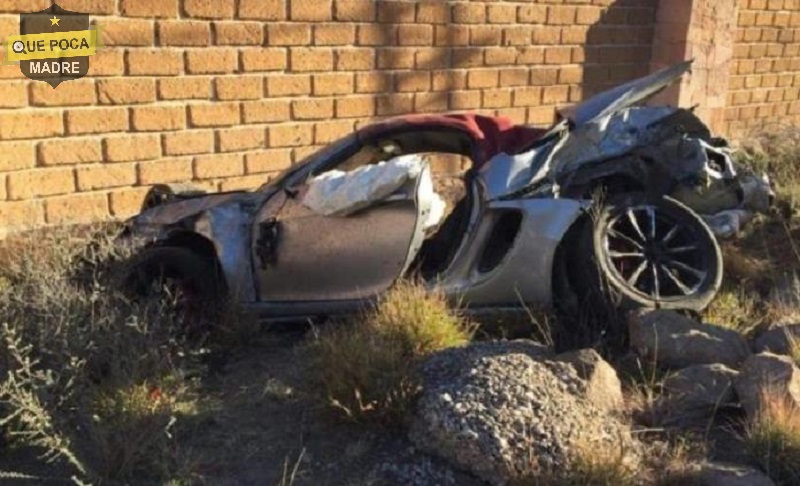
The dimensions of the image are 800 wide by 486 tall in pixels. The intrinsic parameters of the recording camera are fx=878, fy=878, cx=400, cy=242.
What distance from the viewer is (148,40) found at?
20.4 ft

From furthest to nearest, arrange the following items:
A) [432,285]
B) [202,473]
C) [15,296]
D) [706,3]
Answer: [706,3] < [432,285] < [15,296] < [202,473]

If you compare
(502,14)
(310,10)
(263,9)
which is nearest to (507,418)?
(263,9)

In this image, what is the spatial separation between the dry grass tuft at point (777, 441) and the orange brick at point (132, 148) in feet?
14.6

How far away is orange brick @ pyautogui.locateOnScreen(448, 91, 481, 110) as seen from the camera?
320 inches

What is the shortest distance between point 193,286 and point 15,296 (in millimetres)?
986

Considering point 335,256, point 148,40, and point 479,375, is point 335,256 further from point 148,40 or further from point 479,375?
point 148,40

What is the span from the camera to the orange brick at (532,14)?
842cm

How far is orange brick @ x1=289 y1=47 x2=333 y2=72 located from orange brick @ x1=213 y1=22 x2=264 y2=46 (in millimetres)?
328

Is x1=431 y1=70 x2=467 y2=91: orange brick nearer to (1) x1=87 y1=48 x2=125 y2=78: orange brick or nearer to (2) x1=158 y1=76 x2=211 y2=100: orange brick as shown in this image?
(2) x1=158 y1=76 x2=211 y2=100: orange brick

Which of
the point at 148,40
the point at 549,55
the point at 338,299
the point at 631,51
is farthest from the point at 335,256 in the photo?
the point at 631,51

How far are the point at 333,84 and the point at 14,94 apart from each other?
8.29 ft

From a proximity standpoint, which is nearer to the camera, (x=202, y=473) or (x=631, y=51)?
(x=202, y=473)

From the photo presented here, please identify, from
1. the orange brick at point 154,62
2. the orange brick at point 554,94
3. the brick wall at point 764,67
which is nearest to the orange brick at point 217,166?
the orange brick at point 154,62

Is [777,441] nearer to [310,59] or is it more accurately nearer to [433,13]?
[310,59]
